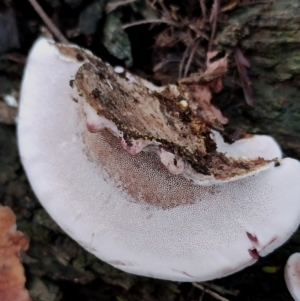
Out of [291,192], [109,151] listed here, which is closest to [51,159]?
[109,151]

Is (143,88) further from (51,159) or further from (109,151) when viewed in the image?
(51,159)

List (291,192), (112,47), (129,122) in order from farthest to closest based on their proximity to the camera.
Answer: (112,47), (291,192), (129,122)

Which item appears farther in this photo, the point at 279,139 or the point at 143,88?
the point at 279,139

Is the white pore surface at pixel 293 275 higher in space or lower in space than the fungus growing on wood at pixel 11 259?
higher

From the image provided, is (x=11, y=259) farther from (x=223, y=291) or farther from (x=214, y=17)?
(x=214, y=17)

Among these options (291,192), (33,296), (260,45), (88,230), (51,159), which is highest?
(260,45)

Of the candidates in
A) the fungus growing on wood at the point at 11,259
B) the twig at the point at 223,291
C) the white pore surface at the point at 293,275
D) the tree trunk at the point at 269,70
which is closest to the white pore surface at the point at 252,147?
the tree trunk at the point at 269,70

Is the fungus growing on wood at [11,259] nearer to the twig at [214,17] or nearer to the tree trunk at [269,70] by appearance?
the tree trunk at [269,70]
